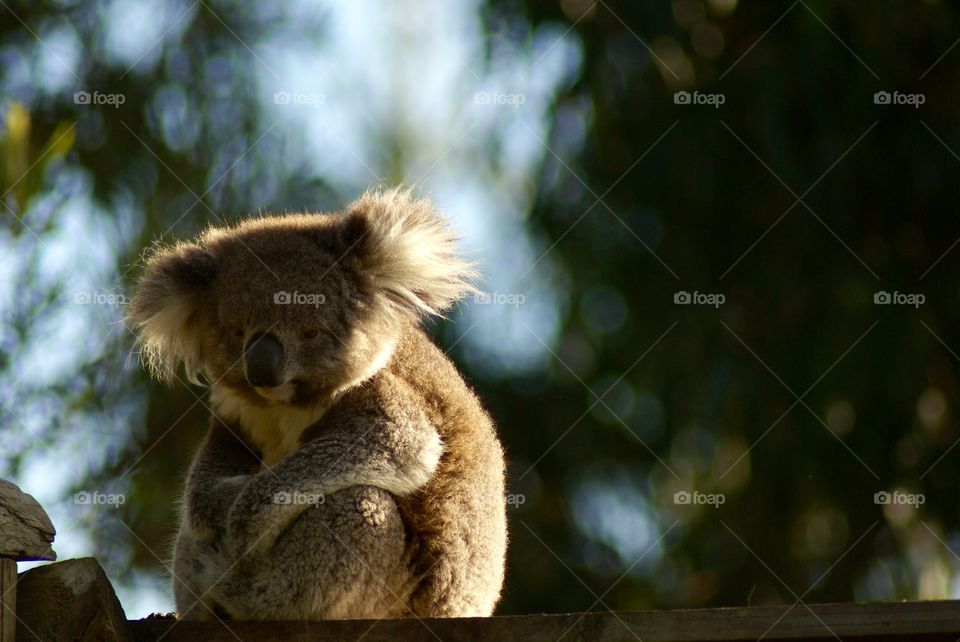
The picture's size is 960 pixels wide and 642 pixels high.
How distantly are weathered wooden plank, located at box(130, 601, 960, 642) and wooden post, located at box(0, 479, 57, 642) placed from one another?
424 mm

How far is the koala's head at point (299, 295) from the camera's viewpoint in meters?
5.10

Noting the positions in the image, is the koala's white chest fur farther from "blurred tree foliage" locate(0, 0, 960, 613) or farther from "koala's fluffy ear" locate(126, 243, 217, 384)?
"blurred tree foliage" locate(0, 0, 960, 613)

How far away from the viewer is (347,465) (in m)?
4.83

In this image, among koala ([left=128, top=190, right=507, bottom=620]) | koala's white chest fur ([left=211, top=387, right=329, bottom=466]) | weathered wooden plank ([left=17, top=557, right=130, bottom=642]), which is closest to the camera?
weathered wooden plank ([left=17, top=557, right=130, bottom=642])

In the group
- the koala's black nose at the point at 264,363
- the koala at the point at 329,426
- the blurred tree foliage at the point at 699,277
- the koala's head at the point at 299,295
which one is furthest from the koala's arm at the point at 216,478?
the blurred tree foliage at the point at 699,277

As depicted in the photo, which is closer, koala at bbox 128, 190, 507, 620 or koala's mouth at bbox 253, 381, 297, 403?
koala at bbox 128, 190, 507, 620

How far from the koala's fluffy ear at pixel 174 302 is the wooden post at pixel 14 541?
149 centimetres

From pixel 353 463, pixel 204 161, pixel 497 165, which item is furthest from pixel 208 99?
pixel 353 463

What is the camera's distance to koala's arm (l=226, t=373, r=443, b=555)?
15.7ft

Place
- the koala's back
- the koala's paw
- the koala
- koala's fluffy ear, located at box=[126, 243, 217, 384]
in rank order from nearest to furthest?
the koala, the koala's paw, the koala's back, koala's fluffy ear, located at box=[126, 243, 217, 384]

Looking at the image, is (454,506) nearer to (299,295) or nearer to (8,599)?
(299,295)

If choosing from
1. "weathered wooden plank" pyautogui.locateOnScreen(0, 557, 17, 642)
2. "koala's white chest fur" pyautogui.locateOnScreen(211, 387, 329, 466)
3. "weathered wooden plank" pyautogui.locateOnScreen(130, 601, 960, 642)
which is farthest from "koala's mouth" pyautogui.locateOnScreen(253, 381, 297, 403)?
"weathered wooden plank" pyautogui.locateOnScreen(0, 557, 17, 642)

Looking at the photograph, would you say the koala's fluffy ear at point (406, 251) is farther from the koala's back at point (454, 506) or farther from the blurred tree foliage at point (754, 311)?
the blurred tree foliage at point (754, 311)

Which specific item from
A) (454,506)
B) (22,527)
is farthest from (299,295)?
(22,527)
